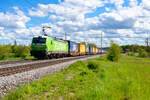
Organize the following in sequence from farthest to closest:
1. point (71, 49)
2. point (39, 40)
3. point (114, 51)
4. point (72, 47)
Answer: point (72, 47), point (71, 49), point (114, 51), point (39, 40)

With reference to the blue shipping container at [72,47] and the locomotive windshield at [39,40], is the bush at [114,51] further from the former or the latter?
the locomotive windshield at [39,40]

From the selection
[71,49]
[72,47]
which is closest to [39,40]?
[71,49]

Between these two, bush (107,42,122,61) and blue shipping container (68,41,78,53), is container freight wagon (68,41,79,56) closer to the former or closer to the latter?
blue shipping container (68,41,78,53)

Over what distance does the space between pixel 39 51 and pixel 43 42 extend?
1.38 meters

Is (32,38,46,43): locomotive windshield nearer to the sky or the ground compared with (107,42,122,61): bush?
nearer to the sky

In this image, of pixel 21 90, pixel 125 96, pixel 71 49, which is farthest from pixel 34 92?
pixel 71 49

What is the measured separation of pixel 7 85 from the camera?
7633 millimetres

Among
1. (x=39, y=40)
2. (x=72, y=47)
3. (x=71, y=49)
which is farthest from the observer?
(x=72, y=47)

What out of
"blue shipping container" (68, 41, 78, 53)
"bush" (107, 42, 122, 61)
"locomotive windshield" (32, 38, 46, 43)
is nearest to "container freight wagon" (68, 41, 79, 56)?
A: "blue shipping container" (68, 41, 78, 53)

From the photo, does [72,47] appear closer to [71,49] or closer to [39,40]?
[71,49]

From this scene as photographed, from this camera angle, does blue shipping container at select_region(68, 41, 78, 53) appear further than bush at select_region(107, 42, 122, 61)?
Yes

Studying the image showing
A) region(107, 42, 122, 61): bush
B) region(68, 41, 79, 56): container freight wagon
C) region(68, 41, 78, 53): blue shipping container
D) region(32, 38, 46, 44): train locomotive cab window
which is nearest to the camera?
region(32, 38, 46, 44): train locomotive cab window

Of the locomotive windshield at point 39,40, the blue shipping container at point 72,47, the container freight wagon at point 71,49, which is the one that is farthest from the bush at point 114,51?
the locomotive windshield at point 39,40

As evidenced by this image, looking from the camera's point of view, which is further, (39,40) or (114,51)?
(114,51)
